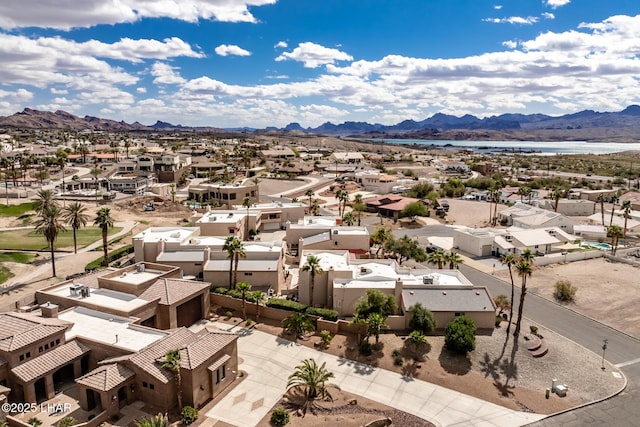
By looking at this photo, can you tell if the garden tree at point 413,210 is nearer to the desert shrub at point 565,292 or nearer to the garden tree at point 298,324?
the desert shrub at point 565,292

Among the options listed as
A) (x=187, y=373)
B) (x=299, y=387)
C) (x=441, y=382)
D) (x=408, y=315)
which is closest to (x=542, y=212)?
(x=408, y=315)

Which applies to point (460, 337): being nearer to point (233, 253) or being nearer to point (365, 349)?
point (365, 349)

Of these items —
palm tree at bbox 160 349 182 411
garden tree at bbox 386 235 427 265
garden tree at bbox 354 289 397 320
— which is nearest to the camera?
palm tree at bbox 160 349 182 411

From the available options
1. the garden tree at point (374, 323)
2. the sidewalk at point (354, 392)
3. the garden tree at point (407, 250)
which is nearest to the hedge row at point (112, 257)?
the sidewalk at point (354, 392)

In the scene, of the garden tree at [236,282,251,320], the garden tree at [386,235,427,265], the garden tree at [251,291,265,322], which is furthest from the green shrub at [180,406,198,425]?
the garden tree at [386,235,427,265]

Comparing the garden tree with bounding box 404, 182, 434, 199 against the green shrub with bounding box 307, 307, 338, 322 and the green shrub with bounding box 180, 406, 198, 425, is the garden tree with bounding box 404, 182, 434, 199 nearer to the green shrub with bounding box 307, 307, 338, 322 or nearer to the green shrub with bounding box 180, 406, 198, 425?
the green shrub with bounding box 307, 307, 338, 322

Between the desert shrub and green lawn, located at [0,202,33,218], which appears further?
green lawn, located at [0,202,33,218]
